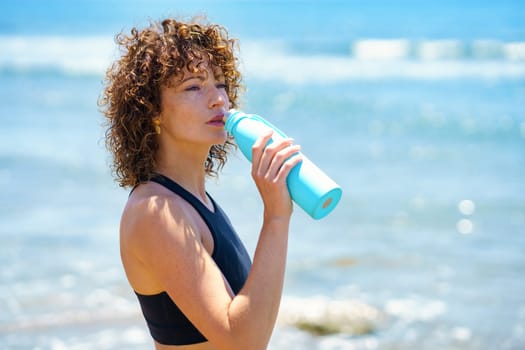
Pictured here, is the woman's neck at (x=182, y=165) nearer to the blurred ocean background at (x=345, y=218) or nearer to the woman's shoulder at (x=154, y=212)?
the woman's shoulder at (x=154, y=212)

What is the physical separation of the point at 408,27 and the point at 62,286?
1526 inches

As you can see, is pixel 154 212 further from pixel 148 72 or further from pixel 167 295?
pixel 148 72

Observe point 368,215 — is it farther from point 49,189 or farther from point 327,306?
point 49,189

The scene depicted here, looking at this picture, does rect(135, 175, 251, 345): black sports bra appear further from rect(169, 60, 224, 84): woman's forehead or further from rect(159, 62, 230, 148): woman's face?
rect(169, 60, 224, 84): woman's forehead

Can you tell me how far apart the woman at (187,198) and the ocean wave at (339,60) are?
17319 mm

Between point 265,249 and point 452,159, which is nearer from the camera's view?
point 265,249

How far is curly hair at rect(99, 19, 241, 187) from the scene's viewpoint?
7.42 feet

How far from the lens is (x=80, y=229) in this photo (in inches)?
311

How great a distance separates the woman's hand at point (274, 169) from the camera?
77.5 inches

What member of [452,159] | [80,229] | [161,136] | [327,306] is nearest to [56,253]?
[80,229]

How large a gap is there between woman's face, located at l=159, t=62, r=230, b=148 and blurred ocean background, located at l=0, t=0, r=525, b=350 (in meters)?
0.47

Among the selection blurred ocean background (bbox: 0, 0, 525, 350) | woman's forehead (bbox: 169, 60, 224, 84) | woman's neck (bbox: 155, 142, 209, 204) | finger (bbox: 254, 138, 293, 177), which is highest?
blurred ocean background (bbox: 0, 0, 525, 350)

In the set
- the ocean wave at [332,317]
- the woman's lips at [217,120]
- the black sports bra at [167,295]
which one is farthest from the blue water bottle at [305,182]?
the ocean wave at [332,317]

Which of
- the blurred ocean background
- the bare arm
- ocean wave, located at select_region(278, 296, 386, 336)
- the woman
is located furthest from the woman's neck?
ocean wave, located at select_region(278, 296, 386, 336)
